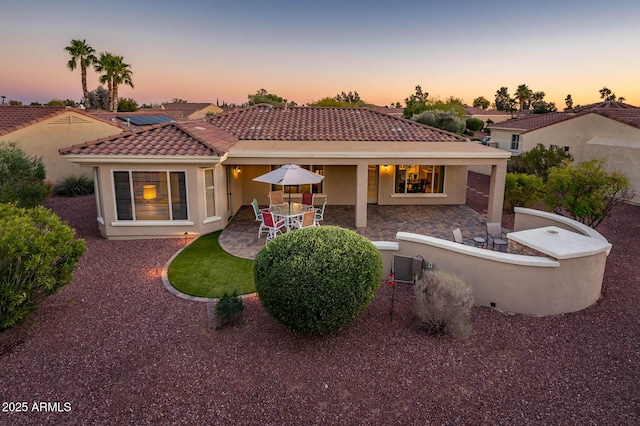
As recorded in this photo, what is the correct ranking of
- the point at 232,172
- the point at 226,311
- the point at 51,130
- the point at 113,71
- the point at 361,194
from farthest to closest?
the point at 113,71
the point at 51,130
the point at 232,172
the point at 361,194
the point at 226,311

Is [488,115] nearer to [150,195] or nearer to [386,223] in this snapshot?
[386,223]

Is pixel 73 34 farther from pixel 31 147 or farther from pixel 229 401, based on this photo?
pixel 229 401

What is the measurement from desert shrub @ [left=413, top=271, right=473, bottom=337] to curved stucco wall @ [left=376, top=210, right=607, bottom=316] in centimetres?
121

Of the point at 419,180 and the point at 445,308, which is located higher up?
the point at 419,180

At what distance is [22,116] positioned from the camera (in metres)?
23.5

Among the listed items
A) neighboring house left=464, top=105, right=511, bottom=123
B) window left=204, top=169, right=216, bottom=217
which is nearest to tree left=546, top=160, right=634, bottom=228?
window left=204, top=169, right=216, bottom=217

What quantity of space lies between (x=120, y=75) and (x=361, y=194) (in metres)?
50.0

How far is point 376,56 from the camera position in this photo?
35.3 metres

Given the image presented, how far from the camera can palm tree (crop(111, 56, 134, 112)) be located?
50812mm

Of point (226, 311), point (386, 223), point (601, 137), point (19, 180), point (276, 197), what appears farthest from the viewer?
point (601, 137)

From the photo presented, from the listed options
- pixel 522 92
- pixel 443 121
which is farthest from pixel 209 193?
pixel 522 92

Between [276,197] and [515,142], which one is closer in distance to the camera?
[276,197]

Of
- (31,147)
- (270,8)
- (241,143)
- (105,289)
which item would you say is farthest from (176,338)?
(270,8)

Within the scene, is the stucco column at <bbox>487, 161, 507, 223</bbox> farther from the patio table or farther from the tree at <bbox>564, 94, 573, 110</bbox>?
the tree at <bbox>564, 94, 573, 110</bbox>
